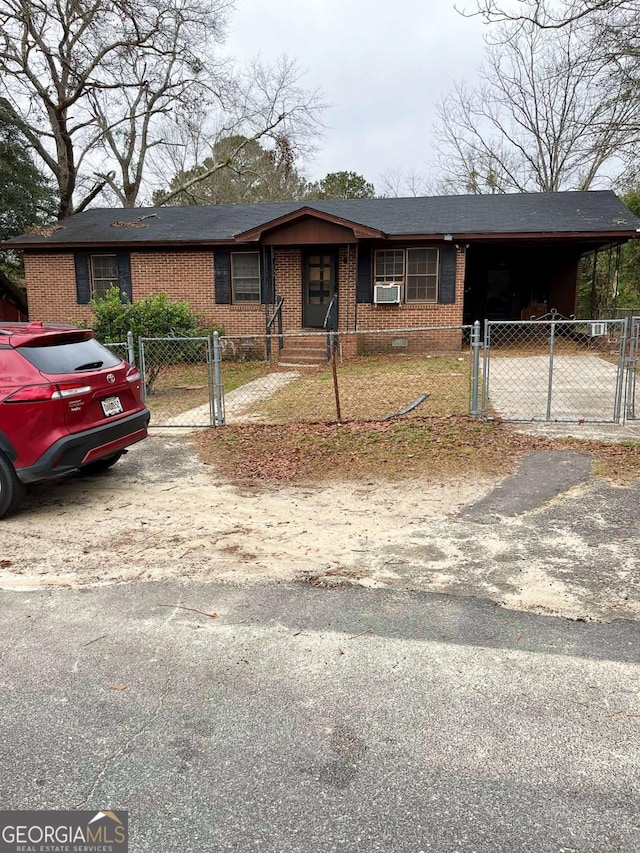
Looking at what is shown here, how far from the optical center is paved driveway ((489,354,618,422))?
9.09 meters

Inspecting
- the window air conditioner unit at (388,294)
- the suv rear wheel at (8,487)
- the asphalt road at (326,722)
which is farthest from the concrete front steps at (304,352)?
the asphalt road at (326,722)

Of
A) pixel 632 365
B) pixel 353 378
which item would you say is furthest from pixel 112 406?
pixel 353 378

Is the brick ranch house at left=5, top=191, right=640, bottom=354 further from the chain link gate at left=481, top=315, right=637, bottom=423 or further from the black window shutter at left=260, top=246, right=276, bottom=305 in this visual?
the chain link gate at left=481, top=315, right=637, bottom=423

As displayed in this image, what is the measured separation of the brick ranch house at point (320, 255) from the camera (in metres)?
16.0

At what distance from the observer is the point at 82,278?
59.5ft

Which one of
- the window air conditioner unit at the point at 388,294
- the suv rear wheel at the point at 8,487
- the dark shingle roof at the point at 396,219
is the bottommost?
the suv rear wheel at the point at 8,487

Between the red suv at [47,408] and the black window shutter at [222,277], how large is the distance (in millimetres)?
12232

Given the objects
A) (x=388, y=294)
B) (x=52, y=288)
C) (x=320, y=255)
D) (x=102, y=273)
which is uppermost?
(x=320, y=255)

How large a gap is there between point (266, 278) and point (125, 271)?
14.1 ft

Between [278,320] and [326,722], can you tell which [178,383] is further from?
[326,722]

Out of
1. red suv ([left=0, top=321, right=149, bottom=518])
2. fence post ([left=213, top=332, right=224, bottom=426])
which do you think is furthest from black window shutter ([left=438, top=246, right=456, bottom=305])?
red suv ([left=0, top=321, right=149, bottom=518])

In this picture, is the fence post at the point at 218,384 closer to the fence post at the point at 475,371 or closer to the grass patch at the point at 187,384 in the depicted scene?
the grass patch at the point at 187,384

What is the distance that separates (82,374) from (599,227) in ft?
47.3

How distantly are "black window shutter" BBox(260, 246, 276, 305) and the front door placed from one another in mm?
922
